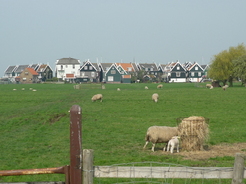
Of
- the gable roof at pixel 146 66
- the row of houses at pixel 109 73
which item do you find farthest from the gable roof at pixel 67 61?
the gable roof at pixel 146 66

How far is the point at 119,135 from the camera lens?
19500 millimetres

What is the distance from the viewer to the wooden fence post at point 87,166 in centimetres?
614

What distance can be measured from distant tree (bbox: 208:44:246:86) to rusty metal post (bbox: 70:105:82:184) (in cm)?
8798

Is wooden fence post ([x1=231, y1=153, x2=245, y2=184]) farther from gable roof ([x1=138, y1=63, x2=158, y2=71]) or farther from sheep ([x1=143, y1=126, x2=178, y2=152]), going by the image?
gable roof ([x1=138, y1=63, x2=158, y2=71])

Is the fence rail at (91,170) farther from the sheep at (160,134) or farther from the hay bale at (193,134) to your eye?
the sheep at (160,134)

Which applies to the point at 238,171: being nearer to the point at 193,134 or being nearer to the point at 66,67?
the point at 193,134

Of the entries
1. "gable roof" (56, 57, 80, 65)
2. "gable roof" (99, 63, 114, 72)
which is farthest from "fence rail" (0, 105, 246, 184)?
"gable roof" (56, 57, 80, 65)

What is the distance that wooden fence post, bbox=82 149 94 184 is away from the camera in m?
6.14

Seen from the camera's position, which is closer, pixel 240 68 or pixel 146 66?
pixel 240 68

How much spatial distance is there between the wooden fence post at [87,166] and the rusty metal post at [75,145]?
80 millimetres

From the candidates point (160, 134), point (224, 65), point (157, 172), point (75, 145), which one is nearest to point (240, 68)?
point (224, 65)

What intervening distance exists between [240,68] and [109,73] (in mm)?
78710

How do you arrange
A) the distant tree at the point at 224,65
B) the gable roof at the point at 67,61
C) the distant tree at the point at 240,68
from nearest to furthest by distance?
the distant tree at the point at 240,68, the distant tree at the point at 224,65, the gable roof at the point at 67,61

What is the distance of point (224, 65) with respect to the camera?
92.6 meters
